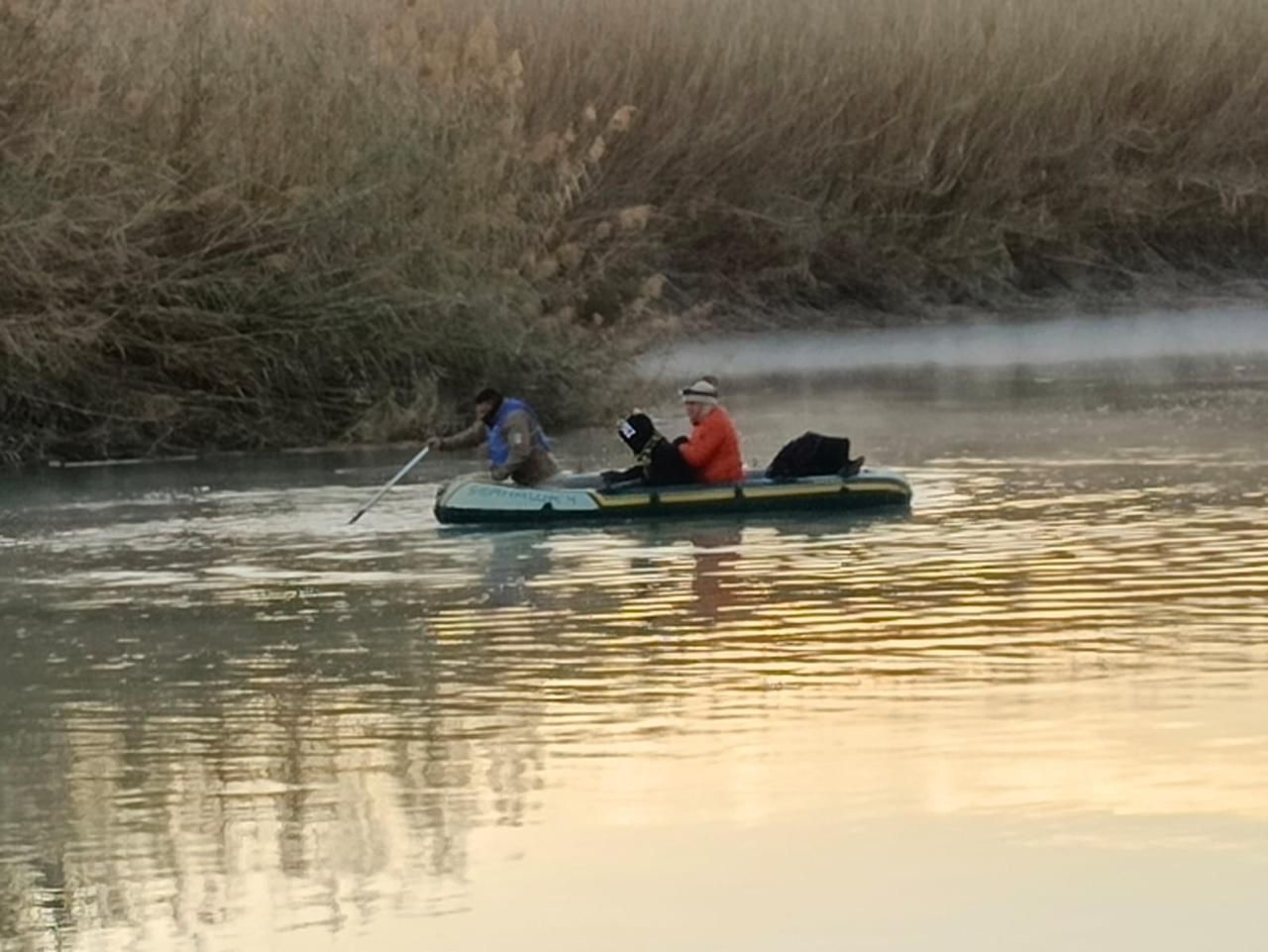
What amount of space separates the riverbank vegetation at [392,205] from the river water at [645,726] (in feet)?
11.3

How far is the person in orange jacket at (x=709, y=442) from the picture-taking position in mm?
17719

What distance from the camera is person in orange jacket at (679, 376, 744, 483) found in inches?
698

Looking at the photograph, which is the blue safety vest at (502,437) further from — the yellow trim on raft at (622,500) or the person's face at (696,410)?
the person's face at (696,410)

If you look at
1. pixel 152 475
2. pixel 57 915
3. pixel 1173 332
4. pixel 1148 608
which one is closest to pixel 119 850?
pixel 57 915

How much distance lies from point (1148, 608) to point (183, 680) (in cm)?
389

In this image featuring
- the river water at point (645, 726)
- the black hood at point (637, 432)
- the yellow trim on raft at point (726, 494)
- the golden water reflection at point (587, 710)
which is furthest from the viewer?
the black hood at point (637, 432)

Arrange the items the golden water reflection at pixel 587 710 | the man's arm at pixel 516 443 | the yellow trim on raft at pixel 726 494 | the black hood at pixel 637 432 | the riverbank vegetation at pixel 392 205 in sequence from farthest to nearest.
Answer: the riverbank vegetation at pixel 392 205 < the man's arm at pixel 516 443 < the black hood at pixel 637 432 < the yellow trim on raft at pixel 726 494 < the golden water reflection at pixel 587 710

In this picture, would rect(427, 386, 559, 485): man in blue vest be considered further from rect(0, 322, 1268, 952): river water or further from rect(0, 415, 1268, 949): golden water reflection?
rect(0, 415, 1268, 949): golden water reflection

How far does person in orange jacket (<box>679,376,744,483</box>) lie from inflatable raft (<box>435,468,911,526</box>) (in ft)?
0.43

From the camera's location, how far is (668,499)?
17.7 meters

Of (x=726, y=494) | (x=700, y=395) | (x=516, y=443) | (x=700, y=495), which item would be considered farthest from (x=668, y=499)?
(x=516, y=443)

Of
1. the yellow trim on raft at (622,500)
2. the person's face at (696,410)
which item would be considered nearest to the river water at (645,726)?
the yellow trim on raft at (622,500)

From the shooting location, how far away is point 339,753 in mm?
10656

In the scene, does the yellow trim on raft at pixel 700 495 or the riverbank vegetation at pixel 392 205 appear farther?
the riverbank vegetation at pixel 392 205
